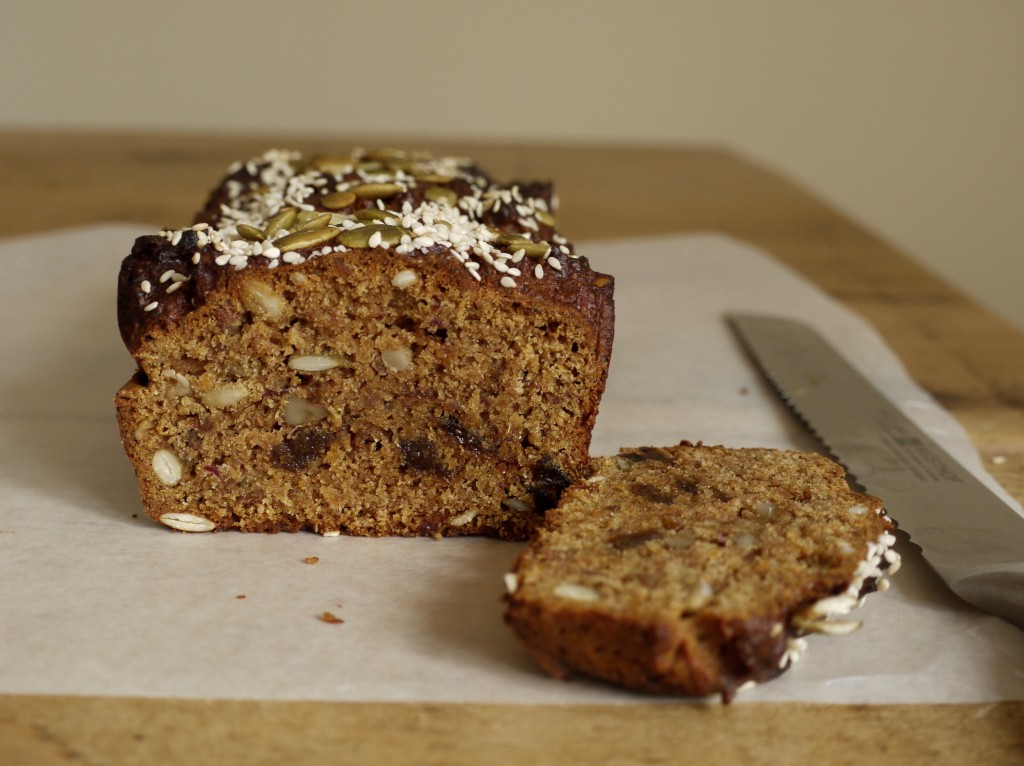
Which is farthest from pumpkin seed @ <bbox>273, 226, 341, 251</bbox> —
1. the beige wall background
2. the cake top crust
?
the beige wall background

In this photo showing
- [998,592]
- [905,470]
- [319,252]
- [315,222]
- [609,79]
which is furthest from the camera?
[609,79]

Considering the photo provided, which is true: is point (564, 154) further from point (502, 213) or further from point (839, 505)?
point (839, 505)

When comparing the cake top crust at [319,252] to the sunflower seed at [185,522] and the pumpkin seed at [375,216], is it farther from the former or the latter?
the sunflower seed at [185,522]

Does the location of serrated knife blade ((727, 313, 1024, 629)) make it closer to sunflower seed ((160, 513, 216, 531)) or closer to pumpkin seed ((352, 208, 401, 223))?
pumpkin seed ((352, 208, 401, 223))

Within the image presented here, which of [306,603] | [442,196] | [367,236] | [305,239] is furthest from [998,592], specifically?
[442,196]

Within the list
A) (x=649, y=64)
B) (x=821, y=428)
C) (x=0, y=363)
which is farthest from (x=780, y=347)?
(x=649, y=64)

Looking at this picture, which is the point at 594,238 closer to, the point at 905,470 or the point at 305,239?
the point at 905,470
